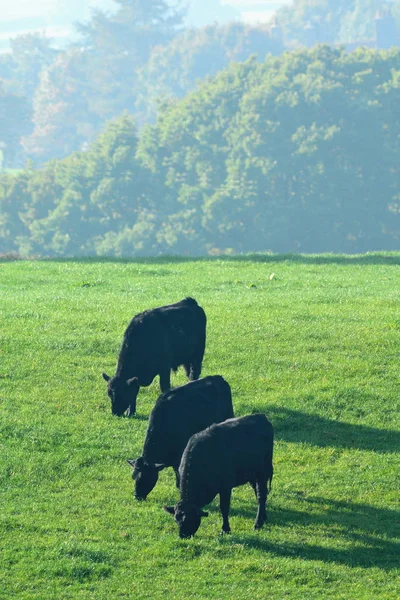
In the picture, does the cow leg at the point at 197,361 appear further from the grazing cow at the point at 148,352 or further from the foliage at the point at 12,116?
the foliage at the point at 12,116

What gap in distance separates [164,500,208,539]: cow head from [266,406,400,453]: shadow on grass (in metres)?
4.13

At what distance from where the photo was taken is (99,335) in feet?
74.9

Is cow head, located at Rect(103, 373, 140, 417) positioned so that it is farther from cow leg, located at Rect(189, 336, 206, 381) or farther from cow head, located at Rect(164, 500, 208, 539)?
cow head, located at Rect(164, 500, 208, 539)

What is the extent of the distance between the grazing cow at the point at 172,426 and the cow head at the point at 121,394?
9.08 ft

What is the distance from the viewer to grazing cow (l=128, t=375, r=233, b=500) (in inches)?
589

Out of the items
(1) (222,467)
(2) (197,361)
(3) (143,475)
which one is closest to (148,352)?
(2) (197,361)

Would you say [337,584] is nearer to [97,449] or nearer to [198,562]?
[198,562]

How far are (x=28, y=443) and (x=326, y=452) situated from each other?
4.98 metres

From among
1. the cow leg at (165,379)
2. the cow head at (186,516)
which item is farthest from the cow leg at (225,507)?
the cow leg at (165,379)

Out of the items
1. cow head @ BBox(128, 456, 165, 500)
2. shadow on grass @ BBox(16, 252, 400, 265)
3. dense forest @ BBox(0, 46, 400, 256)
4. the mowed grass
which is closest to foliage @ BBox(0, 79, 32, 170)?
dense forest @ BBox(0, 46, 400, 256)

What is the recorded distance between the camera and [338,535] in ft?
46.6

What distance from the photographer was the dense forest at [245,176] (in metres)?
87.5

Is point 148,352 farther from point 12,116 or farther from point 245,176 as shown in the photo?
point 12,116

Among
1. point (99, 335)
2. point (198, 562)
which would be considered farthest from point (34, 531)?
point (99, 335)
